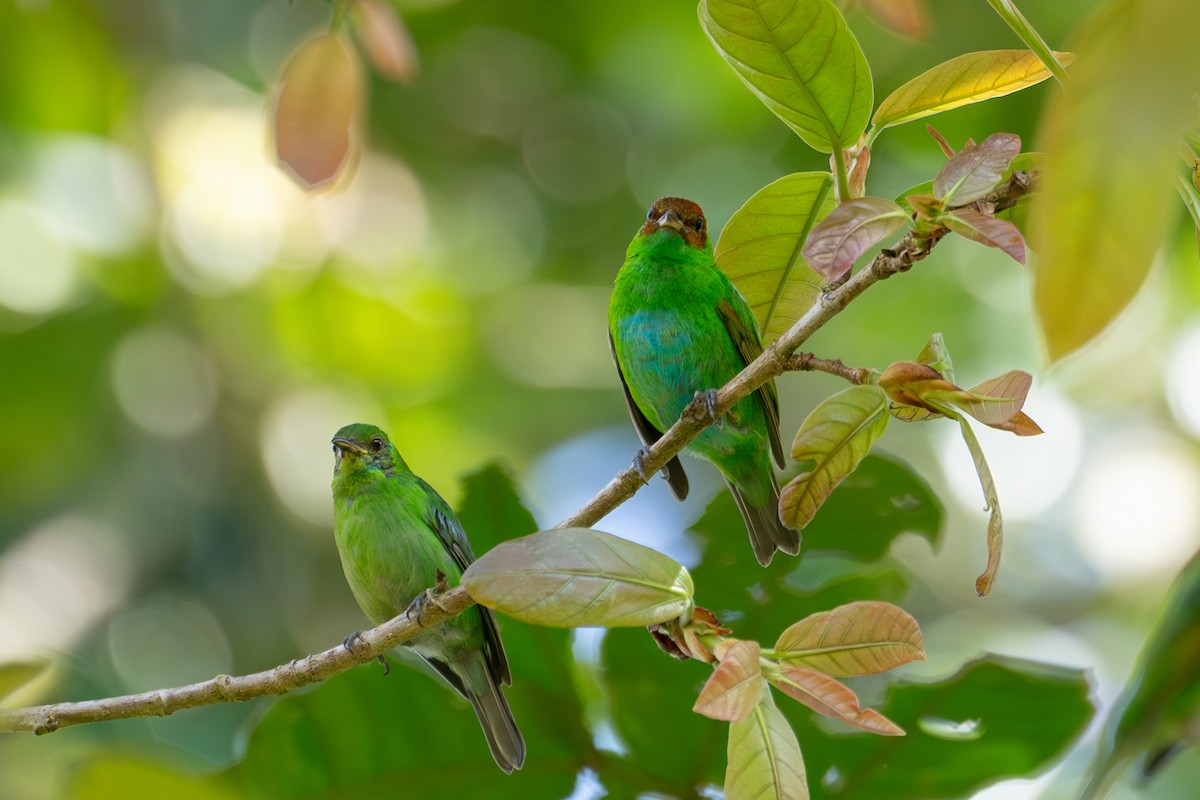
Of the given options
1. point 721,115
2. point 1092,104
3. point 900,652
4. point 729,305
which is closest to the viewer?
point 1092,104

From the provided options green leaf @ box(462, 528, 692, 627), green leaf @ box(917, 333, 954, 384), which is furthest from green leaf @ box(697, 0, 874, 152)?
green leaf @ box(462, 528, 692, 627)

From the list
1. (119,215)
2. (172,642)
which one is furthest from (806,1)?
(119,215)

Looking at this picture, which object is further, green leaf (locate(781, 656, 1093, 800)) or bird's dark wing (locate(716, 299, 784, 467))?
bird's dark wing (locate(716, 299, 784, 467))

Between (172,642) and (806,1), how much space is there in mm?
4833

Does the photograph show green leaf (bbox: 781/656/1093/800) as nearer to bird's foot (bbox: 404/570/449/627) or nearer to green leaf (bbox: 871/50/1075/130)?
bird's foot (bbox: 404/570/449/627)

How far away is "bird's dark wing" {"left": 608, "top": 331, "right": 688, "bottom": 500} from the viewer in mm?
3529

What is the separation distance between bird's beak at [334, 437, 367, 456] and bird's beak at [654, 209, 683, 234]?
3.72 feet

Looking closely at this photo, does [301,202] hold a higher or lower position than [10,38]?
lower

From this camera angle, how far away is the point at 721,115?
21.4ft

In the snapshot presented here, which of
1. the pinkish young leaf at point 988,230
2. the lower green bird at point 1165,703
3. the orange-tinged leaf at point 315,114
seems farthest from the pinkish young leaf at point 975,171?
the orange-tinged leaf at point 315,114

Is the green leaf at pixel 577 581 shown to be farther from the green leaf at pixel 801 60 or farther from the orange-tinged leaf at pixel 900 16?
the orange-tinged leaf at pixel 900 16

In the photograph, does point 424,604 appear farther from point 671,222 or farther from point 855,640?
point 671,222

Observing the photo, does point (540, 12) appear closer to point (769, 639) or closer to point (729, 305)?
point (729, 305)

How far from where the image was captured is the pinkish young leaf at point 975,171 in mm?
1437
